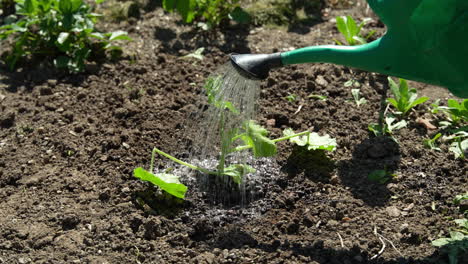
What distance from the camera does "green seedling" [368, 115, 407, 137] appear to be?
10.2 feet

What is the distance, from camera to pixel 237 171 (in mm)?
2783

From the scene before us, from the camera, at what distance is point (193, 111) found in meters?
3.31

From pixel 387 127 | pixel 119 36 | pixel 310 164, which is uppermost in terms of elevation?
pixel 119 36

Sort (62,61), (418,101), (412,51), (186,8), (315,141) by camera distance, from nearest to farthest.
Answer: (412,51) → (315,141) → (418,101) → (62,61) → (186,8)

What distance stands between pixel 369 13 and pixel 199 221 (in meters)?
2.11

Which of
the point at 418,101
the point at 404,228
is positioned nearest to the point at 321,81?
the point at 418,101

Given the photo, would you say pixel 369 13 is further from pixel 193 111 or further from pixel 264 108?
pixel 193 111

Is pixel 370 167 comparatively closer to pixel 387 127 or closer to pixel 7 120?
pixel 387 127

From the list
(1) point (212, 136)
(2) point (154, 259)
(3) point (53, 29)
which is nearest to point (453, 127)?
(1) point (212, 136)

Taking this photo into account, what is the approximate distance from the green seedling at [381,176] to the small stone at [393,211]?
161 millimetres

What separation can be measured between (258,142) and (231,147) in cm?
29

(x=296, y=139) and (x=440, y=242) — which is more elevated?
(x=296, y=139)

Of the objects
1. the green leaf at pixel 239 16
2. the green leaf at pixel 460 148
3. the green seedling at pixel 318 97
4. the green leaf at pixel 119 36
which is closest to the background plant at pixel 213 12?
the green leaf at pixel 239 16

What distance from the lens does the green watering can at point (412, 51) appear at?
7.58 feet
